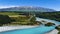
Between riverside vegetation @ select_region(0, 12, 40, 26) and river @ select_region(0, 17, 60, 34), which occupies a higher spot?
riverside vegetation @ select_region(0, 12, 40, 26)

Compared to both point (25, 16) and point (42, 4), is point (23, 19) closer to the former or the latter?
point (25, 16)

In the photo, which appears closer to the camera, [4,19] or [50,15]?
[4,19]

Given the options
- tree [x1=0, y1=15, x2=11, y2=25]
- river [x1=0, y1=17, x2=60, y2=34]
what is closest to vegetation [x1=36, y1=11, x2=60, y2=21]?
river [x1=0, y1=17, x2=60, y2=34]

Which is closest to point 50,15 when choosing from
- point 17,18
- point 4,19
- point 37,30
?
point 37,30

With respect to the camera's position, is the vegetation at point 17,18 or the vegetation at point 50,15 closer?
the vegetation at point 17,18

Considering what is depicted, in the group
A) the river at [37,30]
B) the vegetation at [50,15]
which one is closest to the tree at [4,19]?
the river at [37,30]

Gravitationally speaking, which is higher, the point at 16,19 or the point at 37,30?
the point at 16,19

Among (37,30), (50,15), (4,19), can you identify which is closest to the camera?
(4,19)

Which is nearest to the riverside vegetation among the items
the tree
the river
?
the tree

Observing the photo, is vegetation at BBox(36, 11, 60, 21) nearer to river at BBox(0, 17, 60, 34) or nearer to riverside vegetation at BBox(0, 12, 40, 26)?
river at BBox(0, 17, 60, 34)

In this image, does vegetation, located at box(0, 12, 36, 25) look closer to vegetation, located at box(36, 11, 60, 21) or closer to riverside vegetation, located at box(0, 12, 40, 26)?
riverside vegetation, located at box(0, 12, 40, 26)

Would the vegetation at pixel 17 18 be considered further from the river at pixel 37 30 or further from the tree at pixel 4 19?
the river at pixel 37 30

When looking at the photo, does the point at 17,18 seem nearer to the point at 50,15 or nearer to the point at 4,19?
the point at 4,19

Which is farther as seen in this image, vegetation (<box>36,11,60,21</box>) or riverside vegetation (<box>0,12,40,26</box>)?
vegetation (<box>36,11,60,21</box>)
